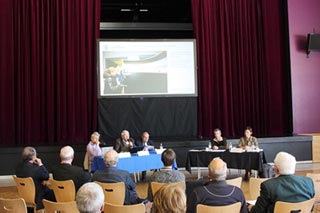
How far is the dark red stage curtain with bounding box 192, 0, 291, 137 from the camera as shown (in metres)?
11.7

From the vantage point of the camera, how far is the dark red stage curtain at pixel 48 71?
1055 centimetres

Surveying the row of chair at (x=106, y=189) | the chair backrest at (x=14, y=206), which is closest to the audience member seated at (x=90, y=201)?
the chair backrest at (x=14, y=206)

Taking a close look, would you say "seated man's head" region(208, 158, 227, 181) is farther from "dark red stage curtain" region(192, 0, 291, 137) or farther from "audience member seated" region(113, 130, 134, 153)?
"dark red stage curtain" region(192, 0, 291, 137)

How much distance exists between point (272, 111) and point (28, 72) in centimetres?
679

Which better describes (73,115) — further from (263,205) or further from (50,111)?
(263,205)

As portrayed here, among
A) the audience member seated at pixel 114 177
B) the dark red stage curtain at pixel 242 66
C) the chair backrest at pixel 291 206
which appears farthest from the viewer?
the dark red stage curtain at pixel 242 66

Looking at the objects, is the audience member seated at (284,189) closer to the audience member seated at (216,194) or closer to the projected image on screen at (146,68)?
the audience member seated at (216,194)

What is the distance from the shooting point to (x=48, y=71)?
1076cm

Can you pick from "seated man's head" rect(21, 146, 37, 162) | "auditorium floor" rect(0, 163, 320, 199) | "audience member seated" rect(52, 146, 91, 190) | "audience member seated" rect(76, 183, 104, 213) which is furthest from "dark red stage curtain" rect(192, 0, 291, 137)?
"audience member seated" rect(76, 183, 104, 213)

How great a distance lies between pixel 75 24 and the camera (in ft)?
36.1

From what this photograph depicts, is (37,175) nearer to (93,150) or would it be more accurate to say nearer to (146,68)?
(93,150)

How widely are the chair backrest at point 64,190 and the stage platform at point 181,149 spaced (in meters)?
4.43

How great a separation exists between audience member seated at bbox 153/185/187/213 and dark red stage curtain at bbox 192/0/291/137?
9.17 m

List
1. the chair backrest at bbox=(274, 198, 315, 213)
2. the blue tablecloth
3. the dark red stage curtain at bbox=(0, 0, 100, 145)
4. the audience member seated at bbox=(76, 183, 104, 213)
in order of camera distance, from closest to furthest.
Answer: the audience member seated at bbox=(76, 183, 104, 213) < the chair backrest at bbox=(274, 198, 315, 213) < the blue tablecloth < the dark red stage curtain at bbox=(0, 0, 100, 145)
